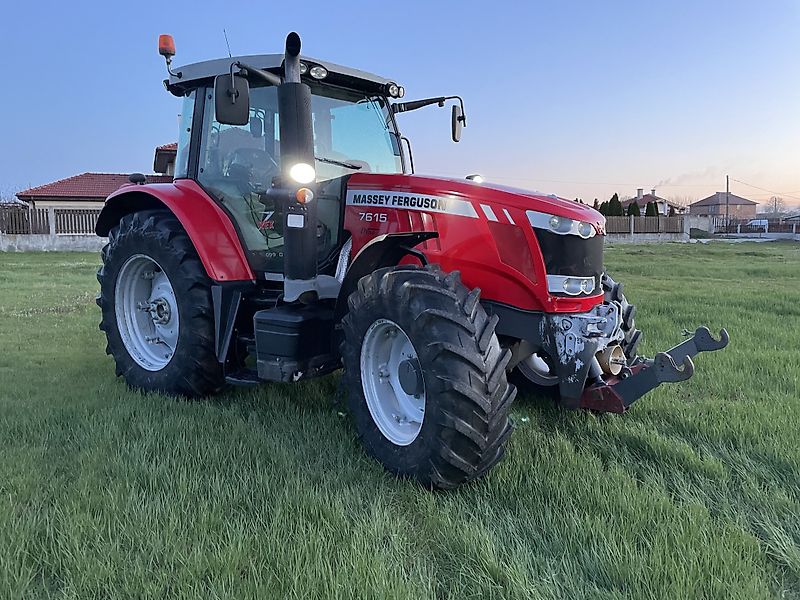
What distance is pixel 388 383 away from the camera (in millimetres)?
3254

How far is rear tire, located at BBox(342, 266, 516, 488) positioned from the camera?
2676mm

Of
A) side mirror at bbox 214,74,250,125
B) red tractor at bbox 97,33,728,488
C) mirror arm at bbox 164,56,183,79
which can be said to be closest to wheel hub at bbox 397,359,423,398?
red tractor at bbox 97,33,728,488

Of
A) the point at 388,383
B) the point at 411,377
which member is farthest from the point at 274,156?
the point at 411,377

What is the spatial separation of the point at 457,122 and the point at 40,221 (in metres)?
20.8

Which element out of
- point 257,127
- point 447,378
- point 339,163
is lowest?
point 447,378

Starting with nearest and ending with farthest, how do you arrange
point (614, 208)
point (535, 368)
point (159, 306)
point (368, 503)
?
point (368, 503) → point (535, 368) → point (159, 306) → point (614, 208)

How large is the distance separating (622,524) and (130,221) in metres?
3.86

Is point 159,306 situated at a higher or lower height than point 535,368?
higher

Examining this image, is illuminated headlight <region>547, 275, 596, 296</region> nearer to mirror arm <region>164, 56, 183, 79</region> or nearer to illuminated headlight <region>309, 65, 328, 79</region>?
illuminated headlight <region>309, 65, 328, 79</region>

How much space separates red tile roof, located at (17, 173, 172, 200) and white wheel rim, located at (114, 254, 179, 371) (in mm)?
26223

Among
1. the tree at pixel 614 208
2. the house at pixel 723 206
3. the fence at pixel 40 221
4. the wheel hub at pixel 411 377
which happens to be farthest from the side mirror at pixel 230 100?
the house at pixel 723 206

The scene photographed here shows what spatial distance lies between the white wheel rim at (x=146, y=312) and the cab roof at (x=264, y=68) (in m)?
1.33

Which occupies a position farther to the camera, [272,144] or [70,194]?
[70,194]

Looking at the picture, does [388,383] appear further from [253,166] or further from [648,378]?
[253,166]
